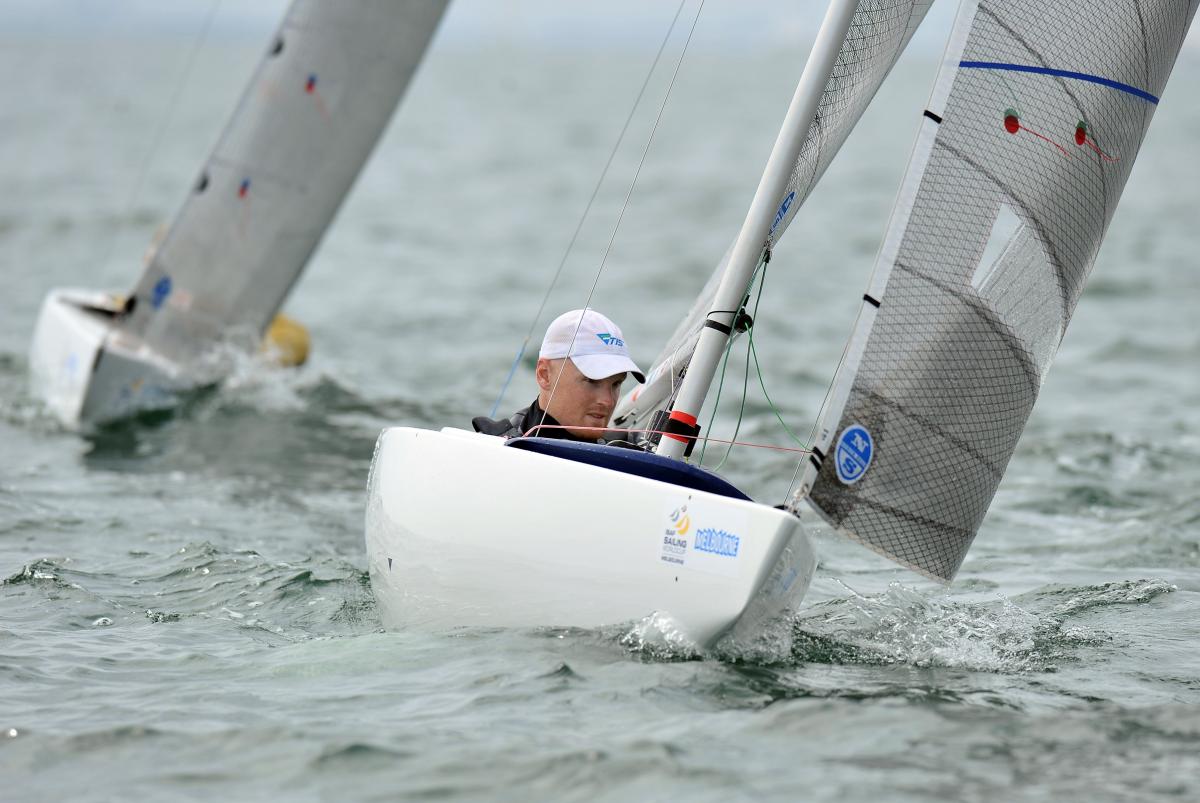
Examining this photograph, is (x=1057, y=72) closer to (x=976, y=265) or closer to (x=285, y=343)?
(x=976, y=265)

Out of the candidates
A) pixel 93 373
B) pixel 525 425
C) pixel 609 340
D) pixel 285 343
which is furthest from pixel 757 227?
pixel 285 343

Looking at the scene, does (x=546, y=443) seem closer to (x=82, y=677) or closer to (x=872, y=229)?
(x=82, y=677)

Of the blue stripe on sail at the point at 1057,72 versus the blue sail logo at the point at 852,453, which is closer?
the blue sail logo at the point at 852,453

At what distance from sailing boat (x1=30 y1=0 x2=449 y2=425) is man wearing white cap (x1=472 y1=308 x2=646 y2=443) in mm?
4505

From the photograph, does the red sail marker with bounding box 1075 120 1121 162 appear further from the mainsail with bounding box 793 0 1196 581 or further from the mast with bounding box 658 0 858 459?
the mast with bounding box 658 0 858 459

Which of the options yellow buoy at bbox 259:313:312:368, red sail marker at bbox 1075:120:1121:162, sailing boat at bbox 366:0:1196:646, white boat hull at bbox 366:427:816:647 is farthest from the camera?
yellow buoy at bbox 259:313:312:368

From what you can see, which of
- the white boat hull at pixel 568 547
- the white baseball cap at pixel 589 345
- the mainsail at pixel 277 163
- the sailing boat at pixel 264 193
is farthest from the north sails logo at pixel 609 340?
the mainsail at pixel 277 163

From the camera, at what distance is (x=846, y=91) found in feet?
13.9

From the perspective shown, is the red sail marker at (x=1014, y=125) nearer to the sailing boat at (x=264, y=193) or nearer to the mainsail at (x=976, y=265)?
the mainsail at (x=976, y=265)

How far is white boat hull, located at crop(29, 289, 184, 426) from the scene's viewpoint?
25.8 feet

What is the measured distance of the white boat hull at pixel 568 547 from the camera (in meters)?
3.43

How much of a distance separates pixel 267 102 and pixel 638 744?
6.00 m

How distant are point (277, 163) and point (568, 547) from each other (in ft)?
17.7

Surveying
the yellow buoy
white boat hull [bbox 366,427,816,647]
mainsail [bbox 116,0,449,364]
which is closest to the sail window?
white boat hull [bbox 366,427,816,647]
